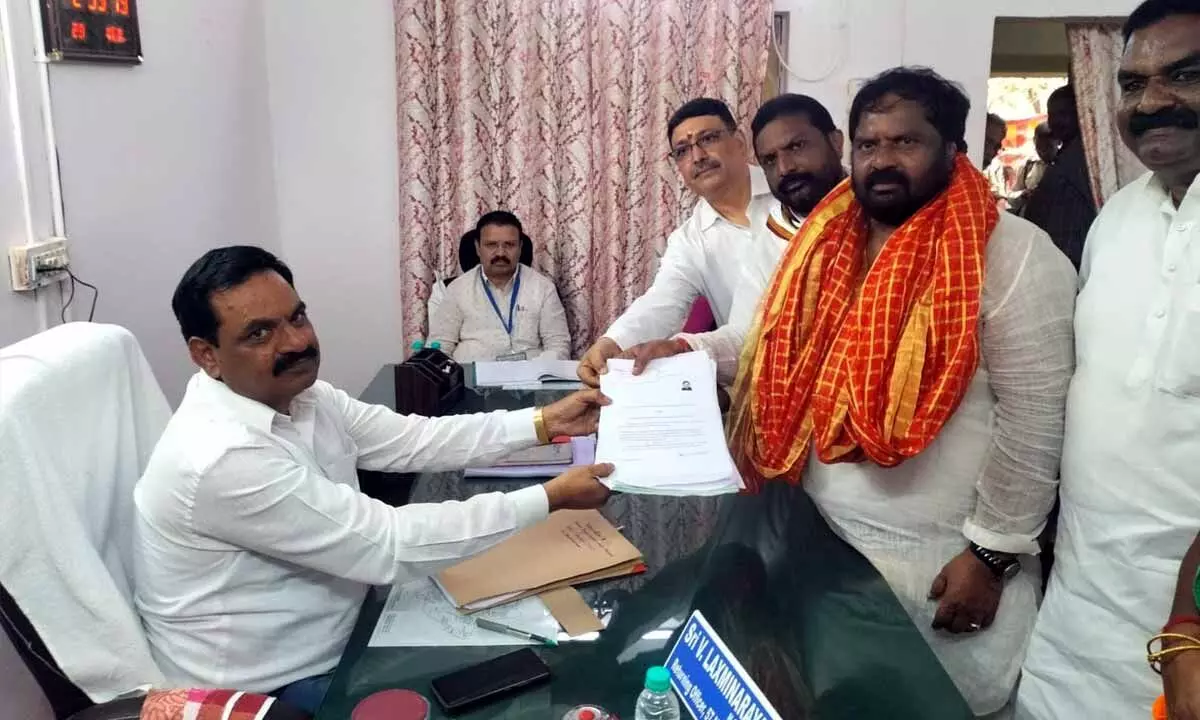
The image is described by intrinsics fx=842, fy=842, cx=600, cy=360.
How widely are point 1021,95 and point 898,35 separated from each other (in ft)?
7.34

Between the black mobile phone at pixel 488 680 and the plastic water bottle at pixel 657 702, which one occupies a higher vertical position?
the plastic water bottle at pixel 657 702

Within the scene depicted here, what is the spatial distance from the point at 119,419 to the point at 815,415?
1.18 meters

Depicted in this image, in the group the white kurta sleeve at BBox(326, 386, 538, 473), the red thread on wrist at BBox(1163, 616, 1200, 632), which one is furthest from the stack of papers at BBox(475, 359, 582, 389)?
the red thread on wrist at BBox(1163, 616, 1200, 632)

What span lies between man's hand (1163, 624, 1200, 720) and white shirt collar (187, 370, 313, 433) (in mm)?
1246

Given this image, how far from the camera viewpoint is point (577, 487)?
4.54 ft

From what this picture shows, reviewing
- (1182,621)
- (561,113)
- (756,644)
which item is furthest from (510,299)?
(1182,621)

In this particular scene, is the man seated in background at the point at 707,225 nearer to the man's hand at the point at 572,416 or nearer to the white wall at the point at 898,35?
the man's hand at the point at 572,416

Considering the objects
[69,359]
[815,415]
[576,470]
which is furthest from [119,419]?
[815,415]

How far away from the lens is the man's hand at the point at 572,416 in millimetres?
1739

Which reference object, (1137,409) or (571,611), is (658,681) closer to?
(571,611)

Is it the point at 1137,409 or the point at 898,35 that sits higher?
the point at 898,35

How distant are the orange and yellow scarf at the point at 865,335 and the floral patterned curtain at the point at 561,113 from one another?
92.5 inches

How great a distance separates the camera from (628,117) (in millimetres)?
3715

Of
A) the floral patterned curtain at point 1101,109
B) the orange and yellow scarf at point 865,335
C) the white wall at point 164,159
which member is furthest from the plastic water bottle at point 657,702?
the floral patterned curtain at point 1101,109
